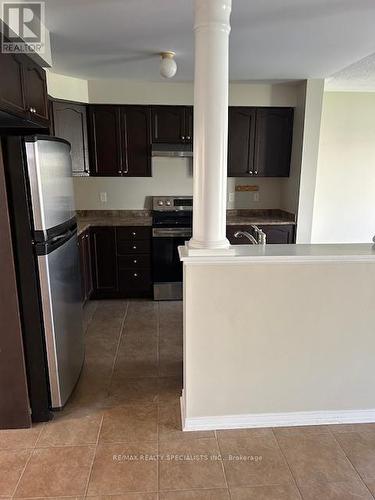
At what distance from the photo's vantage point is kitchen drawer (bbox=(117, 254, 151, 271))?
148 inches

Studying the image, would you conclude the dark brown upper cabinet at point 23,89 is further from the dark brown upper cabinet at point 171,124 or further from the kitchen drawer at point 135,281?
the kitchen drawer at point 135,281

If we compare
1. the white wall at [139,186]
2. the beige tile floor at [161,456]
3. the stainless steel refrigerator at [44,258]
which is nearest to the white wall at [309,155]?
the white wall at [139,186]

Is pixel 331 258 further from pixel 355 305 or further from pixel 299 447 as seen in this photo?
pixel 299 447

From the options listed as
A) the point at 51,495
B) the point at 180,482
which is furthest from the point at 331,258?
the point at 51,495

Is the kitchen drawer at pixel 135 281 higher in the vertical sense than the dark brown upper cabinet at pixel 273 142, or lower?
lower

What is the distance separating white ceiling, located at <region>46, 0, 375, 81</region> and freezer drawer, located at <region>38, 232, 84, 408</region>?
1426 mm


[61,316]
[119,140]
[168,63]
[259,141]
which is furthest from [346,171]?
[61,316]

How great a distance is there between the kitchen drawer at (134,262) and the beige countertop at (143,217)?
0.37 metres

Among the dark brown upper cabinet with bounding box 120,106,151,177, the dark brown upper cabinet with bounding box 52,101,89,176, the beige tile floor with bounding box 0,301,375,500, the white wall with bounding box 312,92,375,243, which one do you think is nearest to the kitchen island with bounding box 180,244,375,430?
the beige tile floor with bounding box 0,301,375,500

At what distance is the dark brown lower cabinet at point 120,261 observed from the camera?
12.1ft

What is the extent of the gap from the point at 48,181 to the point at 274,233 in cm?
267

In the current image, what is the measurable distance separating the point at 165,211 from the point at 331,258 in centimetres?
257

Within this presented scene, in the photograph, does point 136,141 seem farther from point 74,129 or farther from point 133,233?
point 133,233

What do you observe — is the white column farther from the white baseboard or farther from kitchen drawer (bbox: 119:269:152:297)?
kitchen drawer (bbox: 119:269:152:297)
